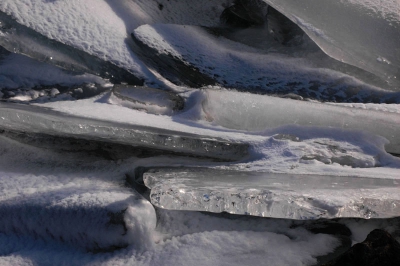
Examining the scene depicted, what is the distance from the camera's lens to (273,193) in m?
0.83

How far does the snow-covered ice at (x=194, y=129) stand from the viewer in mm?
823

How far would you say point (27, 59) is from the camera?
4.05 ft

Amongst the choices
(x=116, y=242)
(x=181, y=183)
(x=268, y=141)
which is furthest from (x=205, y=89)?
(x=116, y=242)

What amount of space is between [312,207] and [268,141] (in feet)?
0.81

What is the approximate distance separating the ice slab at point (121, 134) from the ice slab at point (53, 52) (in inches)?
9.1

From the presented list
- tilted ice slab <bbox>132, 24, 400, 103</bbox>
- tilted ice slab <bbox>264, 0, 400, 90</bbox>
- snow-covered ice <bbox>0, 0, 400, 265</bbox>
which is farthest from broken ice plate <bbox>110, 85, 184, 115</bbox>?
tilted ice slab <bbox>264, 0, 400, 90</bbox>

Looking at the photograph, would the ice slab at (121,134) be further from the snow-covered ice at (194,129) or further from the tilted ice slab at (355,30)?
the tilted ice slab at (355,30)

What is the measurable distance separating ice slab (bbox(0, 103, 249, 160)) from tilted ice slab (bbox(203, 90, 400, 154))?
0.14 m

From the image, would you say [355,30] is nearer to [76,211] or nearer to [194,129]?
[194,129]

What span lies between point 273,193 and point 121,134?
0.98ft

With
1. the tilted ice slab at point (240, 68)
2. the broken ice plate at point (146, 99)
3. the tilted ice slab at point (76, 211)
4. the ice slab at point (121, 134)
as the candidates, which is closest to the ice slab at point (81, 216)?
the tilted ice slab at point (76, 211)

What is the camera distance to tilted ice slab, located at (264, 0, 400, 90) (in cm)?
132

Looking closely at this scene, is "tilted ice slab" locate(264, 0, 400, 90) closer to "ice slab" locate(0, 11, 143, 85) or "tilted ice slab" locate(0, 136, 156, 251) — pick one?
"ice slab" locate(0, 11, 143, 85)

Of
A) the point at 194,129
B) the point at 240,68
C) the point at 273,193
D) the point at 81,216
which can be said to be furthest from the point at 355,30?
the point at 81,216
